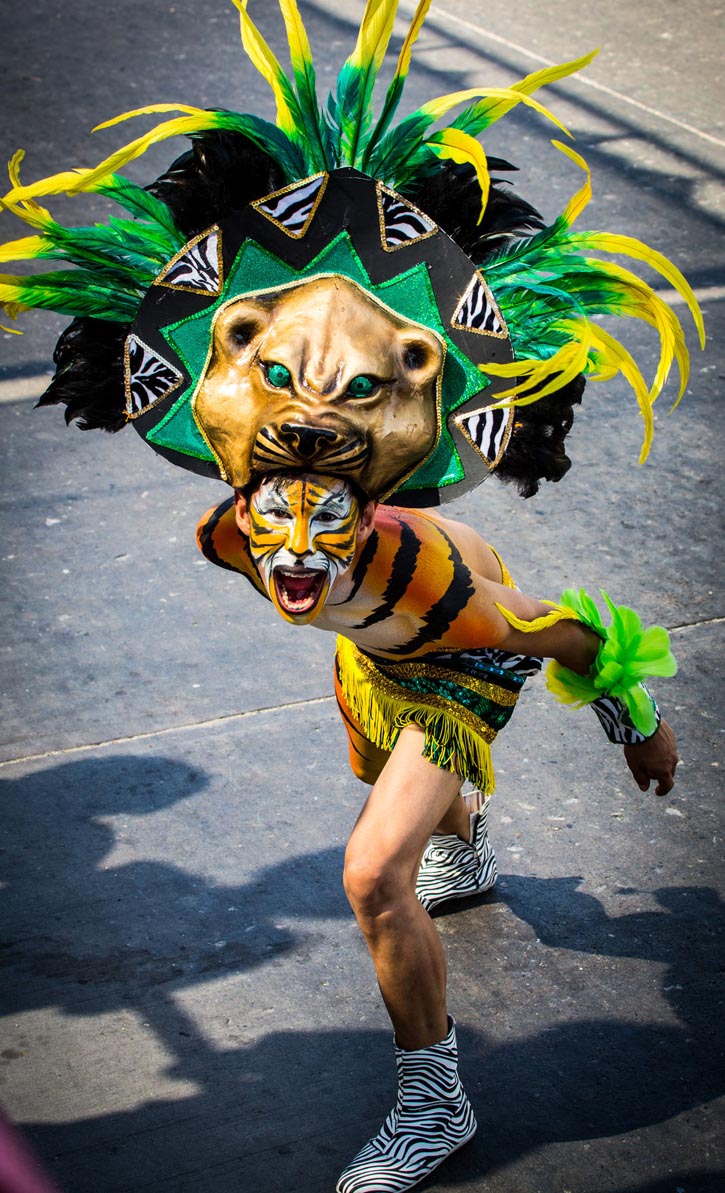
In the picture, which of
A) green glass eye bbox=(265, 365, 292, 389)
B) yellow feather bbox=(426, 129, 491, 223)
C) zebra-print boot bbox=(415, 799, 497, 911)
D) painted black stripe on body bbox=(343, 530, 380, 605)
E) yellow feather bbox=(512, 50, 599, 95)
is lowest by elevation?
zebra-print boot bbox=(415, 799, 497, 911)

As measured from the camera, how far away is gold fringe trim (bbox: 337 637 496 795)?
288 centimetres

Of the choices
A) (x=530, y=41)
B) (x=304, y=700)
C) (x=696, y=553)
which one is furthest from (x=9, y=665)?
(x=530, y=41)

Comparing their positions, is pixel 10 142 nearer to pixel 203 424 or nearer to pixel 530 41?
pixel 530 41

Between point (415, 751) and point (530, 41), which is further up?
point (530, 41)

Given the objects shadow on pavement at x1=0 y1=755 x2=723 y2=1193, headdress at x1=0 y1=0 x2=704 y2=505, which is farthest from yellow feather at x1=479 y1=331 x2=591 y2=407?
shadow on pavement at x1=0 y1=755 x2=723 y2=1193

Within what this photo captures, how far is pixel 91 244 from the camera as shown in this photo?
2.77m

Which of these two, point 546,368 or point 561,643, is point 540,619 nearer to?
point 561,643

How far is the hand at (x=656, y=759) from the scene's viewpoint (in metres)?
3.11

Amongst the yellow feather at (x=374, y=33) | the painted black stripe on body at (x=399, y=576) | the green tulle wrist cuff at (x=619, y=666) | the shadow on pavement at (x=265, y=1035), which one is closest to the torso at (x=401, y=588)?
the painted black stripe on body at (x=399, y=576)

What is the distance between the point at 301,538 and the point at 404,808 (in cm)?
66

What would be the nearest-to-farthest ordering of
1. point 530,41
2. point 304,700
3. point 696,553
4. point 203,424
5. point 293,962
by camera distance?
1. point 203,424
2. point 293,962
3. point 304,700
4. point 696,553
5. point 530,41

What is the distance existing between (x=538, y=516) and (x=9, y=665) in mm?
2193

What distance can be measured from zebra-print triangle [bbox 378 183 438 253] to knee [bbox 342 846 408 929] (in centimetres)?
122

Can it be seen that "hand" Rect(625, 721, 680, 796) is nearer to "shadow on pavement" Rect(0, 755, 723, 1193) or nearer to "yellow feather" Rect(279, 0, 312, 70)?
"shadow on pavement" Rect(0, 755, 723, 1193)
